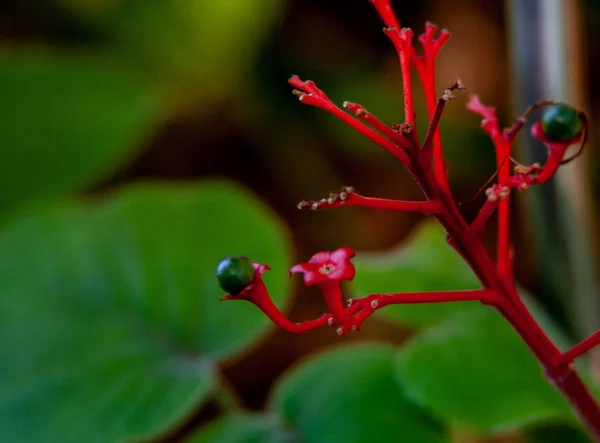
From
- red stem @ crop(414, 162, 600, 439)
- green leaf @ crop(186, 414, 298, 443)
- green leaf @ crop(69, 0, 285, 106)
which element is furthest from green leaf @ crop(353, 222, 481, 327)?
green leaf @ crop(69, 0, 285, 106)

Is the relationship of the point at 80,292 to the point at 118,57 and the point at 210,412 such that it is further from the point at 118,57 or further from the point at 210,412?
the point at 118,57

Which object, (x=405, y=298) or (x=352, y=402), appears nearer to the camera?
(x=405, y=298)

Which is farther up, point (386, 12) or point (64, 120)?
point (386, 12)

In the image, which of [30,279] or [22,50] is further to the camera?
[22,50]

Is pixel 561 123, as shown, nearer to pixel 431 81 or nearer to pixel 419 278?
pixel 431 81

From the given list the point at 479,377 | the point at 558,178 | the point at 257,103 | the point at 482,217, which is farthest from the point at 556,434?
the point at 257,103

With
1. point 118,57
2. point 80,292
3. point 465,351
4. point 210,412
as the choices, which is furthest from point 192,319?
point 118,57
